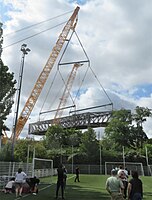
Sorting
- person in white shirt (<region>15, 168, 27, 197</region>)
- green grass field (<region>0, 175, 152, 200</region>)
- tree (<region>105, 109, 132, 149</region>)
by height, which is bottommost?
green grass field (<region>0, 175, 152, 200</region>)

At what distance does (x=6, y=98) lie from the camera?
23.3 metres

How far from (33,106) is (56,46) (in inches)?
686

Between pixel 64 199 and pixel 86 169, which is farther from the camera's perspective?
pixel 86 169

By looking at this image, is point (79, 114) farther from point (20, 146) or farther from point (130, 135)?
point (20, 146)

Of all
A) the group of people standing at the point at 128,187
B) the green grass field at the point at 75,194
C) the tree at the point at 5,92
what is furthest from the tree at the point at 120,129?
the group of people standing at the point at 128,187

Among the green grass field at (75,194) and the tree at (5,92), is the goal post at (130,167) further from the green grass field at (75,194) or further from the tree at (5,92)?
the tree at (5,92)

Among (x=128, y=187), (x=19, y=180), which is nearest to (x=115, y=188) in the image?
(x=128, y=187)

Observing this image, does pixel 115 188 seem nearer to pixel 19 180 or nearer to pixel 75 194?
pixel 19 180

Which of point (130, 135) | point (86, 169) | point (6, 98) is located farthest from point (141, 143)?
point (6, 98)

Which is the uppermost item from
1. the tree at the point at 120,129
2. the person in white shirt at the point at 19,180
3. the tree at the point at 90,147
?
the tree at the point at 120,129

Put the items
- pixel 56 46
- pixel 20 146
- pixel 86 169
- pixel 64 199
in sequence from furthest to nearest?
pixel 56 46, pixel 20 146, pixel 86 169, pixel 64 199

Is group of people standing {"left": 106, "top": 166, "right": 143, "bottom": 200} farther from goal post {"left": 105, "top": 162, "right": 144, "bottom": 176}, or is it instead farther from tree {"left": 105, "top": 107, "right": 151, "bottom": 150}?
tree {"left": 105, "top": 107, "right": 151, "bottom": 150}

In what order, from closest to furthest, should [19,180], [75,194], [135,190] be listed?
[135,190], [19,180], [75,194]

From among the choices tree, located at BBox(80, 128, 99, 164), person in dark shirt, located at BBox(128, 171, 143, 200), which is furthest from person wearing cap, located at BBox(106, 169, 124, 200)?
tree, located at BBox(80, 128, 99, 164)
